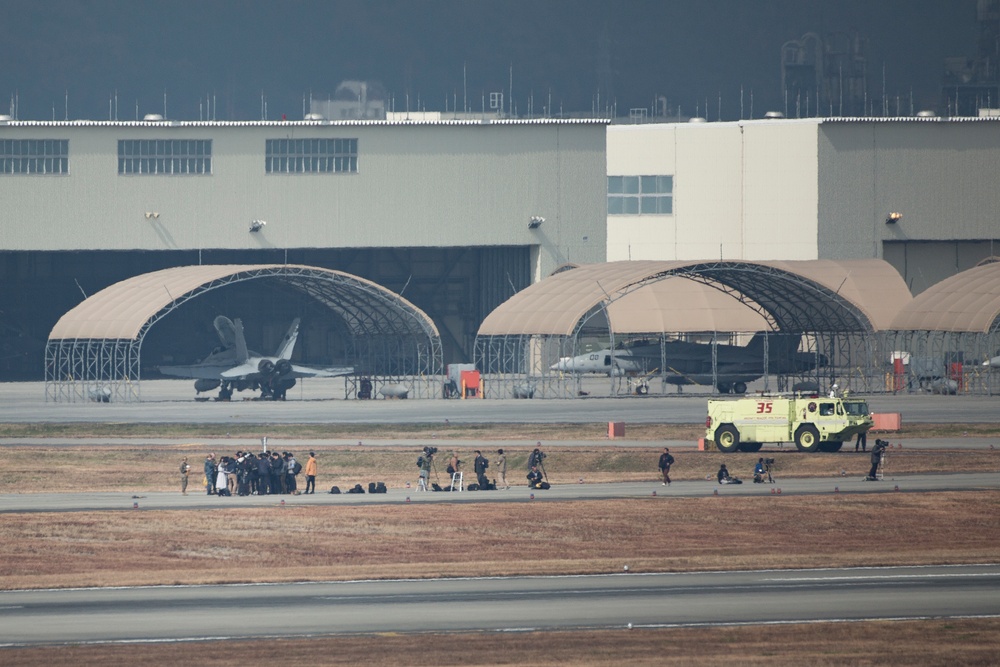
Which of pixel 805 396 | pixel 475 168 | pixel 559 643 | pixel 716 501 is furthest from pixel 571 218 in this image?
pixel 559 643

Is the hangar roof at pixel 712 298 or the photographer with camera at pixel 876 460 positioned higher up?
the hangar roof at pixel 712 298

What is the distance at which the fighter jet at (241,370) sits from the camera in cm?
7554

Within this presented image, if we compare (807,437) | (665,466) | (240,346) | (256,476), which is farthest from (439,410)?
(665,466)

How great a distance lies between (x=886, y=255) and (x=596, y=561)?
237 ft

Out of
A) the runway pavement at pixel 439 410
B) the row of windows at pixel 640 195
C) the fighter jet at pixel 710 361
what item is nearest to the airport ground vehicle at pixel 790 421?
the runway pavement at pixel 439 410

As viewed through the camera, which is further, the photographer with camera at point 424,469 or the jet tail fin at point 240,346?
the jet tail fin at point 240,346

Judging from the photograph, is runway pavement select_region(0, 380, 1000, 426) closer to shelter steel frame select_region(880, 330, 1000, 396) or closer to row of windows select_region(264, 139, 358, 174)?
shelter steel frame select_region(880, 330, 1000, 396)

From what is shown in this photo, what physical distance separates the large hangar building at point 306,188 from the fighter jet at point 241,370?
33.3ft

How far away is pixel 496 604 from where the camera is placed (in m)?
25.1

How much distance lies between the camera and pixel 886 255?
96.6m

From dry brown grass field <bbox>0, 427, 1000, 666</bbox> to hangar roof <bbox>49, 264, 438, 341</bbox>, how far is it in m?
31.3

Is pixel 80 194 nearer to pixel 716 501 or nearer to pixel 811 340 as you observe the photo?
pixel 811 340

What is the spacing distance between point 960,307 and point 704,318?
1987 centimetres

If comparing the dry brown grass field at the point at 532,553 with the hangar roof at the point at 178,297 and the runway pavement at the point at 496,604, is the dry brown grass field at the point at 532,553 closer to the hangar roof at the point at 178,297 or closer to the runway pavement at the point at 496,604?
the runway pavement at the point at 496,604
